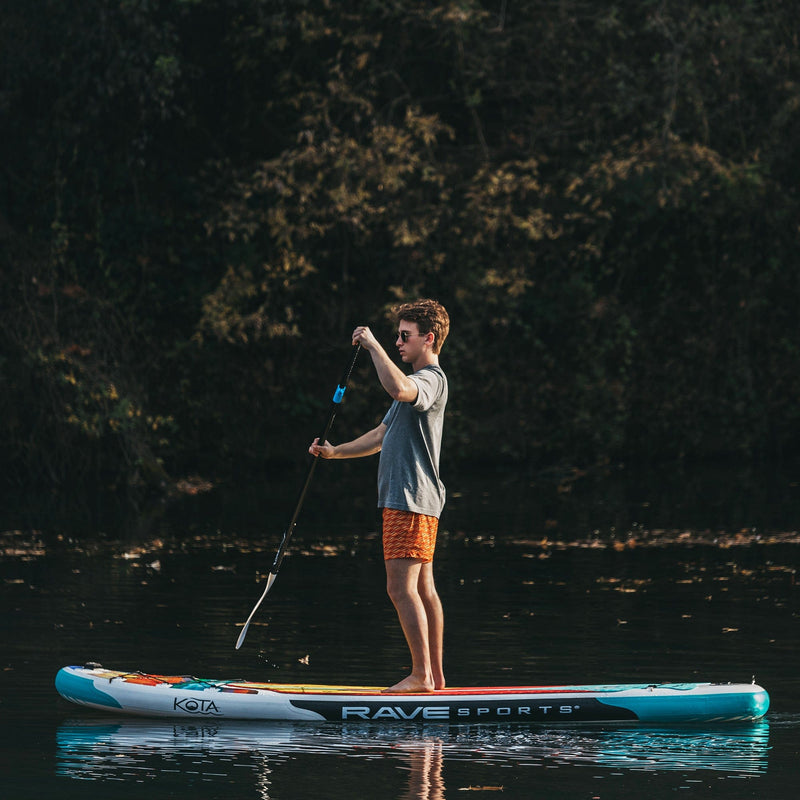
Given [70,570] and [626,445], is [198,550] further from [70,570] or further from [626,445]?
[626,445]

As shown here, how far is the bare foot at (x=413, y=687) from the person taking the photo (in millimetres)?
7922

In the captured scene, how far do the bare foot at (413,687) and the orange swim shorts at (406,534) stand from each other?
56 centimetres

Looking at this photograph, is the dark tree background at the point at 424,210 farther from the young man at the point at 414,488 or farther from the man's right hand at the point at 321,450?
the young man at the point at 414,488

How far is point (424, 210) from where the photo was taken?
20812 millimetres

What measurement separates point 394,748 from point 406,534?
41.3 inches

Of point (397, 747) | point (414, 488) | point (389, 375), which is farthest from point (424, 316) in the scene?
point (397, 747)

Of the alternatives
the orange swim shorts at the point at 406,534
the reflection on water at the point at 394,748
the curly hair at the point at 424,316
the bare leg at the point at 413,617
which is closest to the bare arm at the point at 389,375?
the curly hair at the point at 424,316

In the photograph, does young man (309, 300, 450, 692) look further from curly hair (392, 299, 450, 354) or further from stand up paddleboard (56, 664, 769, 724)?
stand up paddleboard (56, 664, 769, 724)

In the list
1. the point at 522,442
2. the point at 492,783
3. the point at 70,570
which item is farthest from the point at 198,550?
the point at 522,442

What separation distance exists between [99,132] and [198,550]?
8663mm

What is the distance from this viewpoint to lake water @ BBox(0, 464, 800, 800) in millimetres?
6879

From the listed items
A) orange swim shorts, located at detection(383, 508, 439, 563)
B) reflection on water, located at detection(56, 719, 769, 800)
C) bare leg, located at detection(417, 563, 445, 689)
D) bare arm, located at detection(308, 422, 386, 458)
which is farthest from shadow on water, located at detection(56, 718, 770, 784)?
bare arm, located at detection(308, 422, 386, 458)

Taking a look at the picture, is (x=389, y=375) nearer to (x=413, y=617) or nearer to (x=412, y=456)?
(x=412, y=456)

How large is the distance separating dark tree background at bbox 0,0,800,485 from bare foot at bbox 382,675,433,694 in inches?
437
